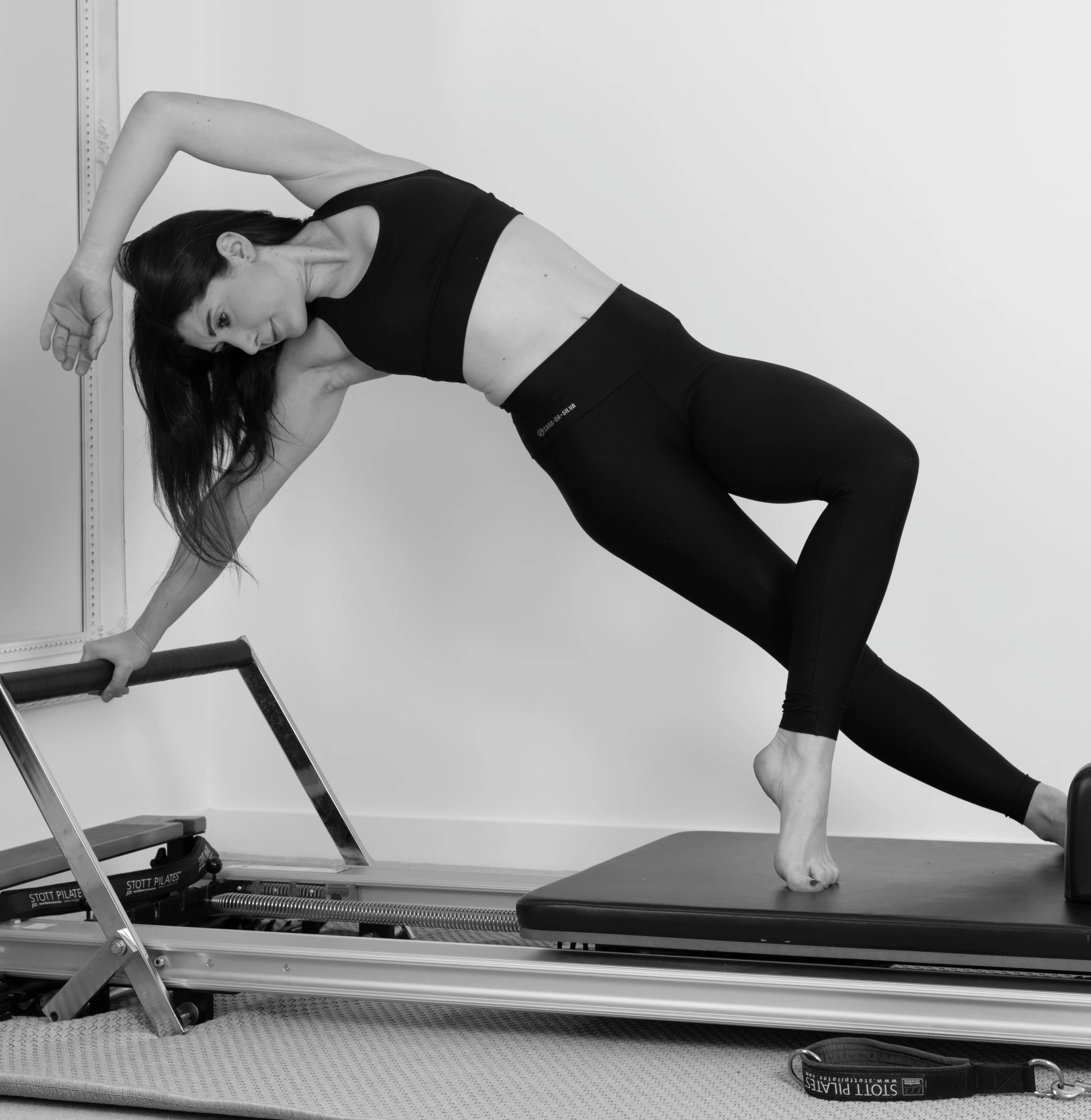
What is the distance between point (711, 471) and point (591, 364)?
25cm

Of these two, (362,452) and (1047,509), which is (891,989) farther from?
(362,452)

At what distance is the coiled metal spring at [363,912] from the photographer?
2230mm

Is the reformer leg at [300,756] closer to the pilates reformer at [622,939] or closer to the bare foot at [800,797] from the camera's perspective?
the pilates reformer at [622,939]

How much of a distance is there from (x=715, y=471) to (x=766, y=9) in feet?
5.21

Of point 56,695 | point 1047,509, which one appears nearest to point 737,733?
point 1047,509

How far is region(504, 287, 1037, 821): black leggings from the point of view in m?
1.92

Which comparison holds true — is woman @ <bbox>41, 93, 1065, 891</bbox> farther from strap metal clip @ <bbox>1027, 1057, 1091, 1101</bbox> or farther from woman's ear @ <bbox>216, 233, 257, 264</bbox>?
strap metal clip @ <bbox>1027, 1057, 1091, 1101</bbox>

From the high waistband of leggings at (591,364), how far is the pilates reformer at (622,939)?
72cm

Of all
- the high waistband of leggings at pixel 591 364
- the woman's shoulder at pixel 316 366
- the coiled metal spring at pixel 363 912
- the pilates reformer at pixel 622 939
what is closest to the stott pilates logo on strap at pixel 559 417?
the high waistband of leggings at pixel 591 364

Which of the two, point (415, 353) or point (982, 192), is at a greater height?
point (982, 192)

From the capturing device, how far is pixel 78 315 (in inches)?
77.2

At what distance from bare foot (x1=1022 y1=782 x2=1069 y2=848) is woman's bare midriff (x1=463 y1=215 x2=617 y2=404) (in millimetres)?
1001

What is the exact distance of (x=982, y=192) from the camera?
2.95 metres

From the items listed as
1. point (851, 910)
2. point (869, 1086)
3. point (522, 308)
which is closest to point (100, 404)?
point (522, 308)
